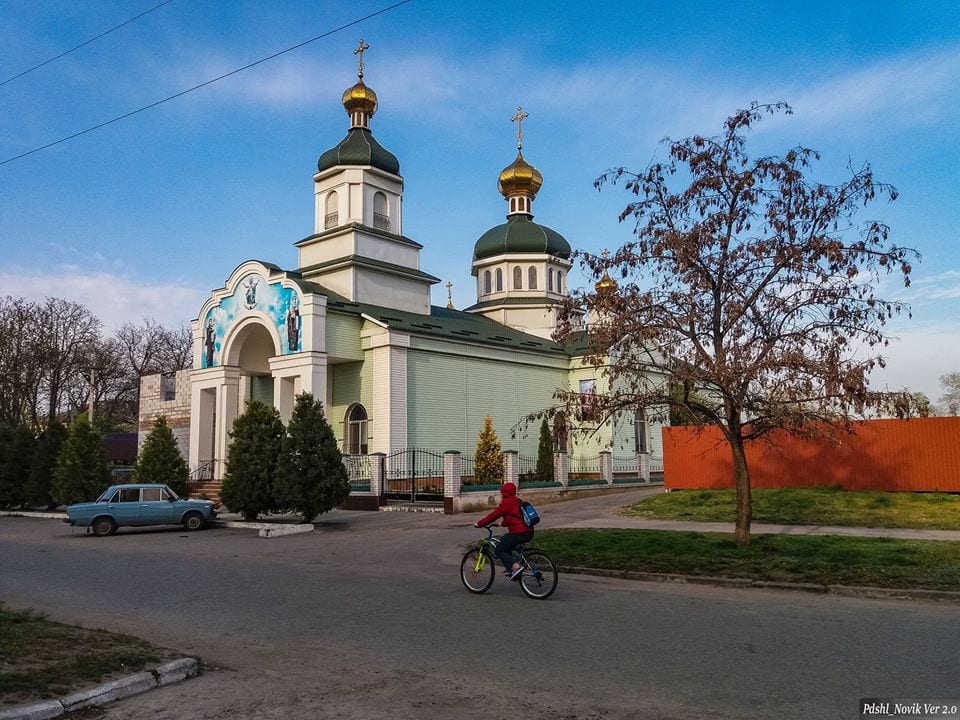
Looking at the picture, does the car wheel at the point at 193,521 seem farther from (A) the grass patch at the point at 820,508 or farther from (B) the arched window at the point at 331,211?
(B) the arched window at the point at 331,211

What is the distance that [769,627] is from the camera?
26.1 ft

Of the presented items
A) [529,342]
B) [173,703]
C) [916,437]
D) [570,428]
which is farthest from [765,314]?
[529,342]

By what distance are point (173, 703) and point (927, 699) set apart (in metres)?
5.36

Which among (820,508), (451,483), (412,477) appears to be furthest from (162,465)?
(820,508)

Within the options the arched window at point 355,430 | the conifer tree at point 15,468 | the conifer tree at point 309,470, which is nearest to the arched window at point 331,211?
the arched window at point 355,430

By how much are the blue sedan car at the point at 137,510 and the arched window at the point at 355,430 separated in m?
11.3

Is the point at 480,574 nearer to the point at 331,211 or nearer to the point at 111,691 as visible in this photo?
the point at 111,691

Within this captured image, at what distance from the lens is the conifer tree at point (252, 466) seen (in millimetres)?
20438

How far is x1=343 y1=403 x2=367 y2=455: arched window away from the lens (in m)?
31.3

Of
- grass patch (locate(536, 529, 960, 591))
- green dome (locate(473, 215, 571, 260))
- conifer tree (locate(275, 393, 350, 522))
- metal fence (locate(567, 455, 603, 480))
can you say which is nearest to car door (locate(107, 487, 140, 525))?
conifer tree (locate(275, 393, 350, 522))

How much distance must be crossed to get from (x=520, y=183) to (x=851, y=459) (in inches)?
1104

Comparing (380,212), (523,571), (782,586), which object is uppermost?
(380,212)

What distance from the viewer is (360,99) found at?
3644 cm

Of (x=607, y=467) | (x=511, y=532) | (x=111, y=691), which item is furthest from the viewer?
(x=607, y=467)
